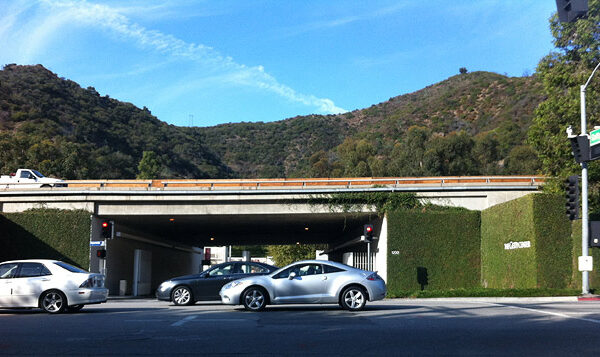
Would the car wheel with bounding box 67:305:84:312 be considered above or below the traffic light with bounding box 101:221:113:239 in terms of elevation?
below

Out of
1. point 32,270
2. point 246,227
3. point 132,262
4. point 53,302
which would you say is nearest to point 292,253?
point 246,227

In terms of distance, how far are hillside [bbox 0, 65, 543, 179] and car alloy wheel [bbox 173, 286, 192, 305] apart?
4021cm

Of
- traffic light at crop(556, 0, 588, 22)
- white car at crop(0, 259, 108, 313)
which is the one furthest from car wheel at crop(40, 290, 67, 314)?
traffic light at crop(556, 0, 588, 22)

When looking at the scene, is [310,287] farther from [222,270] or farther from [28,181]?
[28,181]

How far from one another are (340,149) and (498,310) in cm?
6717

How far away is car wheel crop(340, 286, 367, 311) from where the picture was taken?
16.6m

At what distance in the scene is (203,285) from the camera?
70.7 feet

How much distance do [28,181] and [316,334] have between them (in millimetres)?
30625

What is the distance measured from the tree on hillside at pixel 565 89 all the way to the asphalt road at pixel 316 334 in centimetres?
1688

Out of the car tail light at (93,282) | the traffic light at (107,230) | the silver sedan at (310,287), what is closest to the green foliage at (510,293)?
the silver sedan at (310,287)

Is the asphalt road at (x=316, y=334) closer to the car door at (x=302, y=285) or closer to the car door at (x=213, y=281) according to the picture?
the car door at (x=302, y=285)

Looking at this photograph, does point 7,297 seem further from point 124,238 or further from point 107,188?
point 124,238

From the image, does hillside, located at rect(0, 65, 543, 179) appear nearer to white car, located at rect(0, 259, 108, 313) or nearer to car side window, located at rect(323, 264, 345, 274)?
car side window, located at rect(323, 264, 345, 274)

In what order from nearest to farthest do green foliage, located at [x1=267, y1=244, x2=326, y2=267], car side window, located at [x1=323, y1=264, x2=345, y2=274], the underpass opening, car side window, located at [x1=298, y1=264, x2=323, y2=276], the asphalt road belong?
the asphalt road, car side window, located at [x1=323, y1=264, x2=345, y2=274], car side window, located at [x1=298, y1=264, x2=323, y2=276], the underpass opening, green foliage, located at [x1=267, y1=244, x2=326, y2=267]
